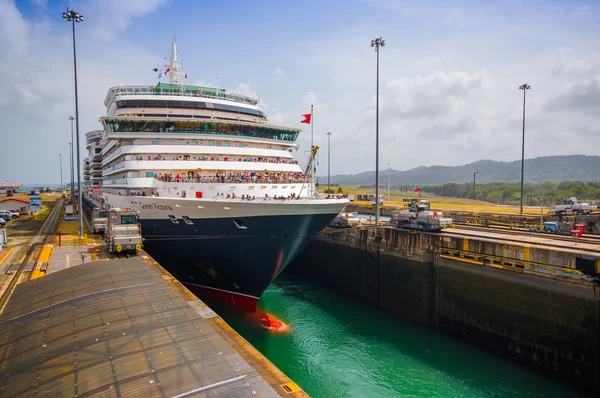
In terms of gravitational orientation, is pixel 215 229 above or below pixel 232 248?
above

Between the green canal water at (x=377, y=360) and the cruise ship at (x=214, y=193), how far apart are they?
10.6 ft

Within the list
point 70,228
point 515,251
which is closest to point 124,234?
point 70,228

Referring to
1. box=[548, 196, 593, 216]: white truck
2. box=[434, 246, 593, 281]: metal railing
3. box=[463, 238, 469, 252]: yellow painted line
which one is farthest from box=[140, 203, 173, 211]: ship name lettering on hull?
box=[548, 196, 593, 216]: white truck

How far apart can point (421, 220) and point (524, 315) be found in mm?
9345

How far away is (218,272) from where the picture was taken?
18859mm

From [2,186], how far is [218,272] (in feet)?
485

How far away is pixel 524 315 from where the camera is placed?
15828 mm

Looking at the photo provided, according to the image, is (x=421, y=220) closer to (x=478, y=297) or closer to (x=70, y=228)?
(x=478, y=297)

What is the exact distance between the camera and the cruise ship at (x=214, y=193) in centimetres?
1677

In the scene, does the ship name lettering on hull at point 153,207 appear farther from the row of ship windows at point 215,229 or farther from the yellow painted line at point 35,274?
the yellow painted line at point 35,274

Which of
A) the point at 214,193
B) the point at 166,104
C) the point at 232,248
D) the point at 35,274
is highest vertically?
the point at 166,104

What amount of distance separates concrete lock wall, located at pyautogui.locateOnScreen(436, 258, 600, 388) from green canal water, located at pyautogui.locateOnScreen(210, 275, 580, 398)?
2.60ft

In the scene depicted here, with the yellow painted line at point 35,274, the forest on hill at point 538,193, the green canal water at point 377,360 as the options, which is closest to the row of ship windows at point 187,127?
the yellow painted line at point 35,274

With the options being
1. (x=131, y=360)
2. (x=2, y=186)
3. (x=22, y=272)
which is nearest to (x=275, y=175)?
(x=22, y=272)
